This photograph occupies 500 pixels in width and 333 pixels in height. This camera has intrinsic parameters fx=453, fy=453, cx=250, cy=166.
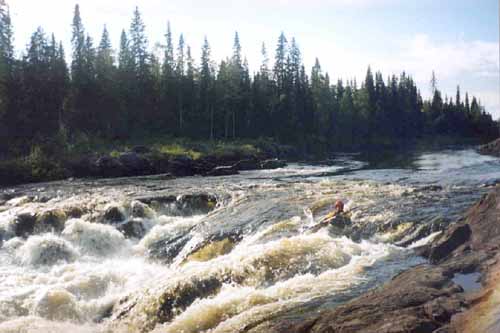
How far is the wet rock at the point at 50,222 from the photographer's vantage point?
20728 mm

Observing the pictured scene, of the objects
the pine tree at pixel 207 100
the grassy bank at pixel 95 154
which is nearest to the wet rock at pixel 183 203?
the grassy bank at pixel 95 154

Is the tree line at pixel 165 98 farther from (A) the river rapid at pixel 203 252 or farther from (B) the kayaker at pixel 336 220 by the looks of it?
(B) the kayaker at pixel 336 220

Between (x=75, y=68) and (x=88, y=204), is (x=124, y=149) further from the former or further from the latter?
(x=88, y=204)

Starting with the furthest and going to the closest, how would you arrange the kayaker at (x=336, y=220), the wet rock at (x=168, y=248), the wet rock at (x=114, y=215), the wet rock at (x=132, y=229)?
the wet rock at (x=114, y=215)
the wet rock at (x=132, y=229)
the wet rock at (x=168, y=248)
the kayaker at (x=336, y=220)

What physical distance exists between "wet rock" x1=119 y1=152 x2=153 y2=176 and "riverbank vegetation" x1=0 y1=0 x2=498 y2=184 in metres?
5.64

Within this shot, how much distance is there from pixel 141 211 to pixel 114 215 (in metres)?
1.28

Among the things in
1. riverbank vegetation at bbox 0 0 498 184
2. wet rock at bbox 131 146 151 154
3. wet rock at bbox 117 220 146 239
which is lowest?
wet rock at bbox 117 220 146 239

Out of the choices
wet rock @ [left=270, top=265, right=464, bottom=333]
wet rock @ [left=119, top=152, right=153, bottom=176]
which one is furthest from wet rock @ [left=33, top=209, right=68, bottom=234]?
wet rock @ [left=119, top=152, right=153, bottom=176]

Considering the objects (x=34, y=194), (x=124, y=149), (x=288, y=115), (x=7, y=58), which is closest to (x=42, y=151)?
(x=124, y=149)

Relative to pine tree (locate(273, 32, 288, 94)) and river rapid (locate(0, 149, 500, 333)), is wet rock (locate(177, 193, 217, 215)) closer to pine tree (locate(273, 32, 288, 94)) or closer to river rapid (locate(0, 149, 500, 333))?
river rapid (locate(0, 149, 500, 333))

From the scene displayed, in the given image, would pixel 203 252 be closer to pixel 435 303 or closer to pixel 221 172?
pixel 435 303

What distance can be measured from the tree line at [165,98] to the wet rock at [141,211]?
28.7 meters

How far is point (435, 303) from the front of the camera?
734 cm

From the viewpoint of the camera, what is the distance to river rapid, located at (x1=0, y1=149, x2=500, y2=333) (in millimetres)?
10766
